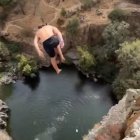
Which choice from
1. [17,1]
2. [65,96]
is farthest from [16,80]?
[17,1]

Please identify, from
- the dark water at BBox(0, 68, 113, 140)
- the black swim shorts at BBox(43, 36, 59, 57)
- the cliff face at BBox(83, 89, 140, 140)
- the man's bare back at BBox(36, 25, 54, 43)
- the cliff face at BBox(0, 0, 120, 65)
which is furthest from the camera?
the cliff face at BBox(0, 0, 120, 65)

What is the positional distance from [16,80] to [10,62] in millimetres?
2052

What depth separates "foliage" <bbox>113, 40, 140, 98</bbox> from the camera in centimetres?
2681

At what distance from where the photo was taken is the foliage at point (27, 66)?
30688 mm

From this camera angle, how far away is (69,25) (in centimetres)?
3195

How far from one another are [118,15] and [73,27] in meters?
3.36

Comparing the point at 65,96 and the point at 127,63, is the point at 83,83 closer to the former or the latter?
the point at 65,96

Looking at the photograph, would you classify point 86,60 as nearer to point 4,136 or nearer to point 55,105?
point 55,105

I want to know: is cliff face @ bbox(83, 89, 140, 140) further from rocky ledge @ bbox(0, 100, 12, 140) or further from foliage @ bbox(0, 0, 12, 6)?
foliage @ bbox(0, 0, 12, 6)

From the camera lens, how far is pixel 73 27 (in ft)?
104

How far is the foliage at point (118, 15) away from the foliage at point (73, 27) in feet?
8.08

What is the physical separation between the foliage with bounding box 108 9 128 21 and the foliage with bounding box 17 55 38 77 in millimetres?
6433

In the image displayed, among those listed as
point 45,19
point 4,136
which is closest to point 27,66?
point 45,19

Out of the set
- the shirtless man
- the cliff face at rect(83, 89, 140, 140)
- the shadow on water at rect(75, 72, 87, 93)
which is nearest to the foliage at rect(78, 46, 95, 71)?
the shadow on water at rect(75, 72, 87, 93)
